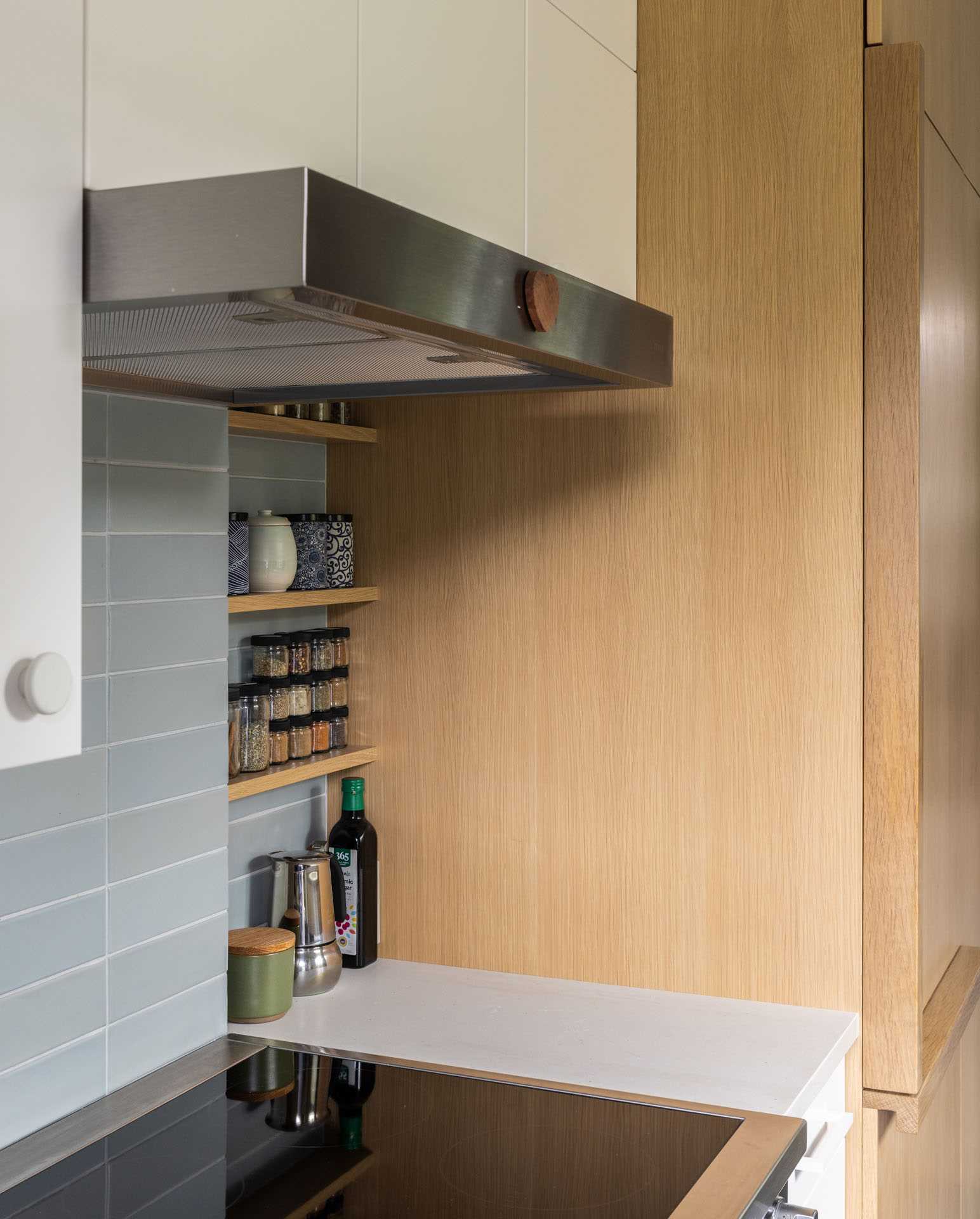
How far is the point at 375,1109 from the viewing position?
1443mm

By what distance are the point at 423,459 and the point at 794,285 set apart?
0.58 meters

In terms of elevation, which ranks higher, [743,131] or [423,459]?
[743,131]

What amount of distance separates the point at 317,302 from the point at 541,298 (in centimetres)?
31

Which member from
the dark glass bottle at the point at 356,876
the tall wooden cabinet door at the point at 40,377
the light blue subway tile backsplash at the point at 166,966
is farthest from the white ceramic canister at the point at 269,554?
the tall wooden cabinet door at the point at 40,377

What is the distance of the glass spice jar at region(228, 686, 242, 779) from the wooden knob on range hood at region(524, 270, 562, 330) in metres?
0.74

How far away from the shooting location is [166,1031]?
4.99 ft

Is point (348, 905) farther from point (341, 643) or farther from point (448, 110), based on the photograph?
point (448, 110)

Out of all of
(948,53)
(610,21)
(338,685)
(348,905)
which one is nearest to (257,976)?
(348,905)

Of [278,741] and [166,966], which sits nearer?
[166,966]

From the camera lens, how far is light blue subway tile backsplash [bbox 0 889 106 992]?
1304mm

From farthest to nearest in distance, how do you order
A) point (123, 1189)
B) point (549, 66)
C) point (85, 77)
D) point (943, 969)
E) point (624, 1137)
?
1. point (943, 969)
2. point (549, 66)
3. point (624, 1137)
4. point (123, 1189)
5. point (85, 77)

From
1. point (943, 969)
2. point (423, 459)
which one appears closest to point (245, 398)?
point (423, 459)

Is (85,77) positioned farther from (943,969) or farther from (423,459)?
(943,969)

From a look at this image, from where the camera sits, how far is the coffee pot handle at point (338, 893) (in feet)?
6.27
